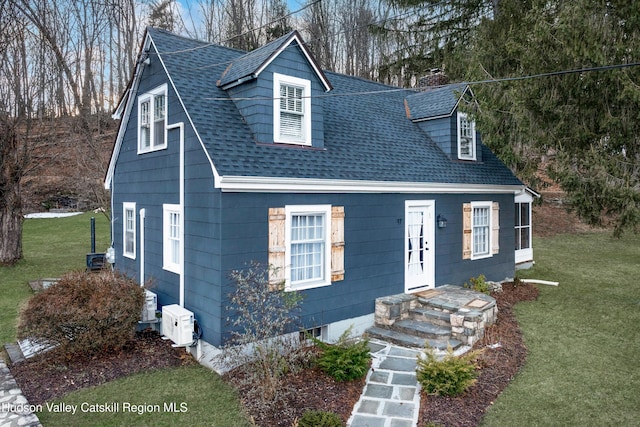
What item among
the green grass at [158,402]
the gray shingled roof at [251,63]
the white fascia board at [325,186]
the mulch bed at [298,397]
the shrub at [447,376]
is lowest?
the green grass at [158,402]

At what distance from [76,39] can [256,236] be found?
65.3 feet

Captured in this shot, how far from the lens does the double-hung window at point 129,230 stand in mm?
10477

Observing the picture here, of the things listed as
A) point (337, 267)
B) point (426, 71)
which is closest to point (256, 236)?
point (337, 267)

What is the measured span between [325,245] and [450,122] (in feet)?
18.8

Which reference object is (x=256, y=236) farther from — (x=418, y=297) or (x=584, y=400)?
(x=584, y=400)

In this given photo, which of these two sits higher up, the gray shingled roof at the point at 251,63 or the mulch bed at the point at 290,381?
the gray shingled roof at the point at 251,63

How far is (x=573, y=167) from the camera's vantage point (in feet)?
32.7

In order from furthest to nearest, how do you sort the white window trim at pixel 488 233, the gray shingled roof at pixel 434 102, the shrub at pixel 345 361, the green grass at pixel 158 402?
the gray shingled roof at pixel 434 102
the white window trim at pixel 488 233
the shrub at pixel 345 361
the green grass at pixel 158 402

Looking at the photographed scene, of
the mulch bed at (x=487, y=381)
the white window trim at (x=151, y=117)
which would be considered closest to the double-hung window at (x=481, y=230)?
the mulch bed at (x=487, y=381)

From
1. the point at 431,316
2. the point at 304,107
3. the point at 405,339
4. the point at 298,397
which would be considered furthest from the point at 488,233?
the point at 298,397

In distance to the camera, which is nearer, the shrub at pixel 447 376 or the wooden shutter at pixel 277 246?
the shrub at pixel 447 376

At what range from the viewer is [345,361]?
6.43 m

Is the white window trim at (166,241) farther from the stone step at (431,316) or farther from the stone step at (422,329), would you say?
the stone step at (431,316)

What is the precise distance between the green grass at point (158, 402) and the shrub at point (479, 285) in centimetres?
701
